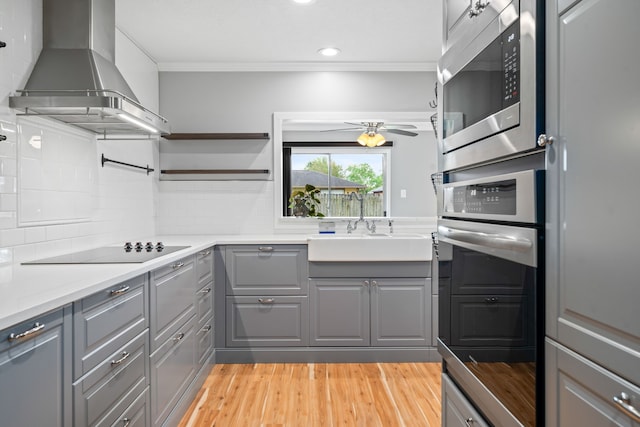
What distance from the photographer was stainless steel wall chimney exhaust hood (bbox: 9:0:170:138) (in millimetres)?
1967

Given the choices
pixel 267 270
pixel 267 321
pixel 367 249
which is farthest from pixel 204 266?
pixel 367 249

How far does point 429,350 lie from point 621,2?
2943 mm

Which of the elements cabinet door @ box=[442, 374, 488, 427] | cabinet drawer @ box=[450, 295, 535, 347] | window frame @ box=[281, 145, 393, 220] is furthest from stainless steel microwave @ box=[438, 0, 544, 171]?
window frame @ box=[281, 145, 393, 220]

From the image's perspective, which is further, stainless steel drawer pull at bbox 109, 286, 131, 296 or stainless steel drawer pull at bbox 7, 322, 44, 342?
stainless steel drawer pull at bbox 109, 286, 131, 296

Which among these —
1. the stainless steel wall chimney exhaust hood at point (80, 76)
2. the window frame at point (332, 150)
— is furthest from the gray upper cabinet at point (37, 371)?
the window frame at point (332, 150)

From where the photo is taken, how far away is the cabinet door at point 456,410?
1.34m

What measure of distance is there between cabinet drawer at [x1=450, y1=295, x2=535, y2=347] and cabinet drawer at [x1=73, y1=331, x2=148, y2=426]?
1.27 metres

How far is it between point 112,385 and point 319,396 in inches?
57.0

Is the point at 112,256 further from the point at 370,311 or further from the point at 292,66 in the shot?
the point at 292,66

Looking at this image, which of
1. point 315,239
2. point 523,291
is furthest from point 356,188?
point 523,291

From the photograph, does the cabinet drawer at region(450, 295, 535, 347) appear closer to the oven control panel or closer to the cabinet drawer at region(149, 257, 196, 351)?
the oven control panel

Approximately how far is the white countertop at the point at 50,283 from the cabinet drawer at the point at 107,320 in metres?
0.05

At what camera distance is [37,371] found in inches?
45.0

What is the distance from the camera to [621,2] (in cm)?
69
